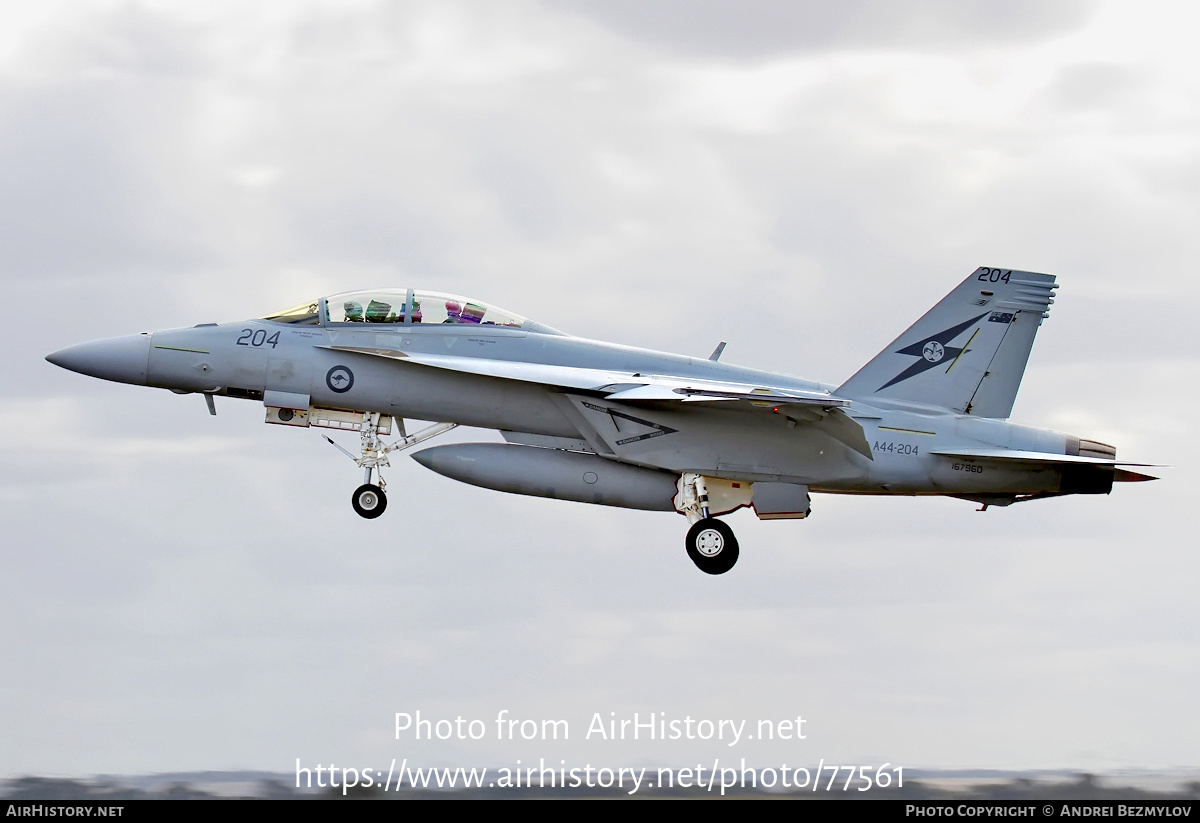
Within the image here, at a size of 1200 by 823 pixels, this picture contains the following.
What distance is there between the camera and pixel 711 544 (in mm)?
22844

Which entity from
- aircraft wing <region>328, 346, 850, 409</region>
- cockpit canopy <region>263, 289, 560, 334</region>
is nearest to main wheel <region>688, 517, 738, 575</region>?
aircraft wing <region>328, 346, 850, 409</region>

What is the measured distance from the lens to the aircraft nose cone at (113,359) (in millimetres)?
22516

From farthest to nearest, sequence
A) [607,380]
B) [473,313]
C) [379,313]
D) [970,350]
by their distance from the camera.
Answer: [970,350] → [473,313] → [379,313] → [607,380]

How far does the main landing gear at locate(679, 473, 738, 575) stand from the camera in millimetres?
22797

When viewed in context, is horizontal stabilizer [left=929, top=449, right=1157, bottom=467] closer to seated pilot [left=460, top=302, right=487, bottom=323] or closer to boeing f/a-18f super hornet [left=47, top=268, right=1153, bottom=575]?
boeing f/a-18f super hornet [left=47, top=268, right=1153, bottom=575]

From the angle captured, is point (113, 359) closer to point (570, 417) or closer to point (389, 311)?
point (389, 311)

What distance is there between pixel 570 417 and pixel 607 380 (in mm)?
668

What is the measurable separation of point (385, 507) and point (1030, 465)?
313 inches

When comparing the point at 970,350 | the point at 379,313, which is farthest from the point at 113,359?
the point at 970,350

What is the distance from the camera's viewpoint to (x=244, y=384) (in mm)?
22547

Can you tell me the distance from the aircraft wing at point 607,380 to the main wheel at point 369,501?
5.38 ft

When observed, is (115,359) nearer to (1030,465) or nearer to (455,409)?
(455,409)
